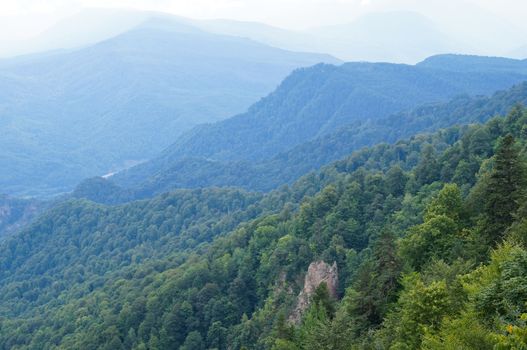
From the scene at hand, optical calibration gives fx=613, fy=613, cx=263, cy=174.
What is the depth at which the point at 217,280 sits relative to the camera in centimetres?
6456

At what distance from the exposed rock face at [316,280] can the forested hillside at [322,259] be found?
0.79 m

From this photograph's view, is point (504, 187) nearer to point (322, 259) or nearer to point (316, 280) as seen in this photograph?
point (316, 280)

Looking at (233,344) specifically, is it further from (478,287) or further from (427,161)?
(478,287)

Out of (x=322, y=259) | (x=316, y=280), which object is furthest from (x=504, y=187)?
(x=322, y=259)

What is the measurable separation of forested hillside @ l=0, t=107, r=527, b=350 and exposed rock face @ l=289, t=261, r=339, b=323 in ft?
2.60

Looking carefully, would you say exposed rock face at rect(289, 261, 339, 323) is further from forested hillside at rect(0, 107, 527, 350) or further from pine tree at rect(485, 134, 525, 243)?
pine tree at rect(485, 134, 525, 243)

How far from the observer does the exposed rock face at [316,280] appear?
4944 centimetres

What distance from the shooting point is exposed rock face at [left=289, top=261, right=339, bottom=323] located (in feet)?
162

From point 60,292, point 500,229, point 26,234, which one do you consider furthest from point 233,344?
point 26,234

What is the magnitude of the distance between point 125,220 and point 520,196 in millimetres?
123272

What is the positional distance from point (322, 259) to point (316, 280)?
2.17m

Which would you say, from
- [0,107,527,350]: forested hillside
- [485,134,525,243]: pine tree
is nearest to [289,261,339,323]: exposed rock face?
[0,107,527,350]: forested hillside

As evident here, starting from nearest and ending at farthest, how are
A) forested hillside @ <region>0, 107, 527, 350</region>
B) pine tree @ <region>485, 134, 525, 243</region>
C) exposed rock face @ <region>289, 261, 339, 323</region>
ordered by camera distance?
forested hillside @ <region>0, 107, 527, 350</region> < pine tree @ <region>485, 134, 525, 243</region> < exposed rock face @ <region>289, 261, 339, 323</region>

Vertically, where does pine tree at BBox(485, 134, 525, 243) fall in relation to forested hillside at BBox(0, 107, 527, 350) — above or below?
above
